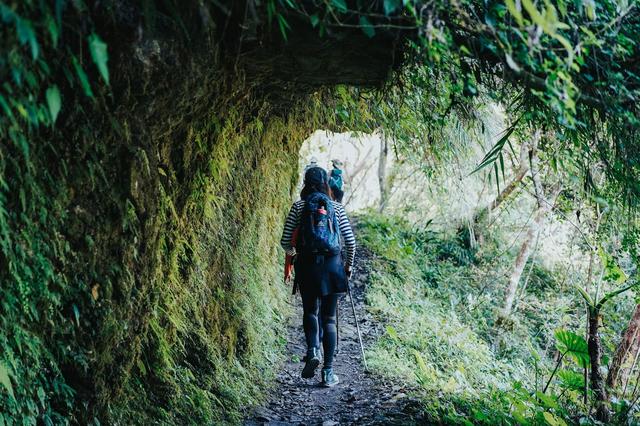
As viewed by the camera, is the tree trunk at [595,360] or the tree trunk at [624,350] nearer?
the tree trunk at [595,360]

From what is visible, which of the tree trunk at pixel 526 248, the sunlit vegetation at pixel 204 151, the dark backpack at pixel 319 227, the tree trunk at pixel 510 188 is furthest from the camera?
the tree trunk at pixel 510 188

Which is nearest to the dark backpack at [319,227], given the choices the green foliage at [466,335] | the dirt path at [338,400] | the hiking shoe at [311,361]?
the hiking shoe at [311,361]

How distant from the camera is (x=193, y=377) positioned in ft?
16.4

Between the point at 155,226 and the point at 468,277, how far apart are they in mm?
13694

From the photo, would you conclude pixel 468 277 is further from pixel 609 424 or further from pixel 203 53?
pixel 203 53

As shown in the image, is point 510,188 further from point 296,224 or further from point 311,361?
point 311,361

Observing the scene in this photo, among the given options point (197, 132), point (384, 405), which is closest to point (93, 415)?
point (197, 132)

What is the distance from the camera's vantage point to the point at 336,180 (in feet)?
33.7

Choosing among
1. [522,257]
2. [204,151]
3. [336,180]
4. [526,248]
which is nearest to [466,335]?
[526,248]

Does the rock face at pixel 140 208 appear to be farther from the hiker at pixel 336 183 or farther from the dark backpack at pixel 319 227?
the hiker at pixel 336 183

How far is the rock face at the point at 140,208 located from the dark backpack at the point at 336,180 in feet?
13.2

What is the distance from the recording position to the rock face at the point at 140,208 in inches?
115

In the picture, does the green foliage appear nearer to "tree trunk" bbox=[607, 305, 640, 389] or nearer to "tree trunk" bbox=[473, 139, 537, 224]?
"tree trunk" bbox=[607, 305, 640, 389]

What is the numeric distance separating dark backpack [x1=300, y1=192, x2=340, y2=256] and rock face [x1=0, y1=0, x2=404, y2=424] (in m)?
0.87
